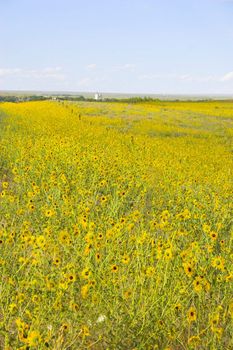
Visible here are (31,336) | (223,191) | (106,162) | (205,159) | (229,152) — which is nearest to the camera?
(31,336)

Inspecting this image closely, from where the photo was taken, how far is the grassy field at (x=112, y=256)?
305 cm

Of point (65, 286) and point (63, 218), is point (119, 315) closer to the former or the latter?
point (65, 286)

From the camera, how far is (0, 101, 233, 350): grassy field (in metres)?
3.05

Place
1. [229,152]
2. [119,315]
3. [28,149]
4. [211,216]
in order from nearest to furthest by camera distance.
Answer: [119,315] → [211,216] → [28,149] → [229,152]

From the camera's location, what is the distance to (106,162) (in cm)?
914

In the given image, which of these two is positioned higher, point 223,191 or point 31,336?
point 31,336

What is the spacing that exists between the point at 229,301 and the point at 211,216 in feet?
8.25

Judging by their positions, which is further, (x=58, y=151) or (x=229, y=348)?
(x=58, y=151)

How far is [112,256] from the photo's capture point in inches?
146

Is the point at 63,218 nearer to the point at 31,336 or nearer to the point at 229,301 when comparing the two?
the point at 229,301

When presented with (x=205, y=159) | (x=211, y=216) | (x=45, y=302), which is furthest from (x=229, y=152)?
(x=45, y=302)

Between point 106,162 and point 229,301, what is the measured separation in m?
5.77

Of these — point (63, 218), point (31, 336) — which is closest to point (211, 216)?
point (63, 218)

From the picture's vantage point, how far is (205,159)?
13.5 metres
